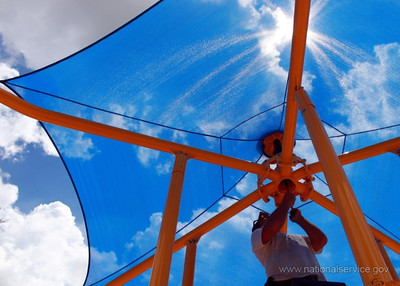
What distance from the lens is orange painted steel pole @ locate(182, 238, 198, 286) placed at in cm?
436

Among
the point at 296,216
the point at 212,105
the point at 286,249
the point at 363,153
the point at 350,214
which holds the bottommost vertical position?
the point at 350,214

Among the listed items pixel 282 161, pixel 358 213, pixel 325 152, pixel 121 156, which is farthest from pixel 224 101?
pixel 358 213

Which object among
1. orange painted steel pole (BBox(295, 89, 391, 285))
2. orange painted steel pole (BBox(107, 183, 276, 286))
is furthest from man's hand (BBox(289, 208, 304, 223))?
orange painted steel pole (BBox(295, 89, 391, 285))

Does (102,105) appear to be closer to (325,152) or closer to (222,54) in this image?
(222,54)

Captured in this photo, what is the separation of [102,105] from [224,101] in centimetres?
168

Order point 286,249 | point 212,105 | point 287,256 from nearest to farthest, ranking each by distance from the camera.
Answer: point 287,256 < point 286,249 < point 212,105

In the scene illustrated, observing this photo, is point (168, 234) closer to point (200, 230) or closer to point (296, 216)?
point (296, 216)

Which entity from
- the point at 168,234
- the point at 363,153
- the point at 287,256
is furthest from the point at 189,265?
the point at 363,153

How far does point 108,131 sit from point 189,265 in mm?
1964

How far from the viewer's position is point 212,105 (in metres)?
5.11

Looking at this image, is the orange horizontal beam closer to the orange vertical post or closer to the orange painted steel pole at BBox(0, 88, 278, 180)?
the orange painted steel pole at BBox(0, 88, 278, 180)

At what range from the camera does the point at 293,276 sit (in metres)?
2.83

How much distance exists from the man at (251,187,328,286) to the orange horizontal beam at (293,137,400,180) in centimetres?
79

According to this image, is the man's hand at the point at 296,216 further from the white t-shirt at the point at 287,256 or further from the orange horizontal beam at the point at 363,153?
the orange horizontal beam at the point at 363,153
